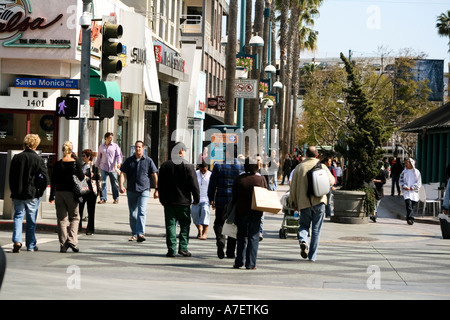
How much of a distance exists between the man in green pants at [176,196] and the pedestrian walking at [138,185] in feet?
4.96

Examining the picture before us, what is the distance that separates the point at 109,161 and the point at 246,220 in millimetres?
12005

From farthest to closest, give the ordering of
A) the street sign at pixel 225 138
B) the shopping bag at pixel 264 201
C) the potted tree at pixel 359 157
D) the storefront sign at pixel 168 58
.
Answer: the storefront sign at pixel 168 58 → the street sign at pixel 225 138 → the potted tree at pixel 359 157 → the shopping bag at pixel 264 201

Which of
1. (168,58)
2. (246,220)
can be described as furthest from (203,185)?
(168,58)

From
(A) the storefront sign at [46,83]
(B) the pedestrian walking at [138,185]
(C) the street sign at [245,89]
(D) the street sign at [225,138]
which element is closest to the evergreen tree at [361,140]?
(C) the street sign at [245,89]

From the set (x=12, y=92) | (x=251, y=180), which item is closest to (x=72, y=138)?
(x=12, y=92)

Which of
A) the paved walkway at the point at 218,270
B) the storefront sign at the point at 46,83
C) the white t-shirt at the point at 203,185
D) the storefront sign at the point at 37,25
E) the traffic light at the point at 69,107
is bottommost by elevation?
the paved walkway at the point at 218,270

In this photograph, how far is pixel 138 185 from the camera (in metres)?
15.6

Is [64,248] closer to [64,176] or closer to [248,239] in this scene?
[64,176]

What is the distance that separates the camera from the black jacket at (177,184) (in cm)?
1393

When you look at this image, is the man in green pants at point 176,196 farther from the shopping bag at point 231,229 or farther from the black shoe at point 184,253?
the shopping bag at point 231,229

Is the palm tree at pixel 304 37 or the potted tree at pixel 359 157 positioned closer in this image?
the potted tree at pixel 359 157

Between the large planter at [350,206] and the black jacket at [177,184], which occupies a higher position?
the black jacket at [177,184]

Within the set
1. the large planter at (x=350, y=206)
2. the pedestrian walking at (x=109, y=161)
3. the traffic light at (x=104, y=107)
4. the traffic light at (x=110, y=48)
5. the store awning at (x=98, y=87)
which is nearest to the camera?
the traffic light at (x=110, y=48)

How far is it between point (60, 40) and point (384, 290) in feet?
54.1
